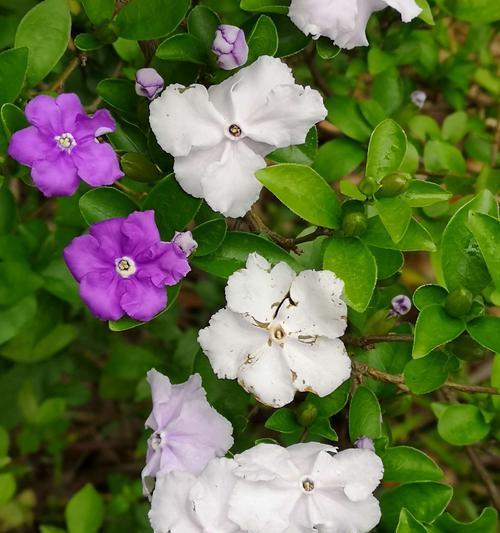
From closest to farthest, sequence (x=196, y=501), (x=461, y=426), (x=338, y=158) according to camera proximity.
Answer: (x=196, y=501)
(x=461, y=426)
(x=338, y=158)

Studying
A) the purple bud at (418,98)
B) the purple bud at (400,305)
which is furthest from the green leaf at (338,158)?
the purple bud at (400,305)

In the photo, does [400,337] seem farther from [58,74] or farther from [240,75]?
[58,74]

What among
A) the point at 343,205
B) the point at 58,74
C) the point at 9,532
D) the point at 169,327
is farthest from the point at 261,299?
the point at 9,532

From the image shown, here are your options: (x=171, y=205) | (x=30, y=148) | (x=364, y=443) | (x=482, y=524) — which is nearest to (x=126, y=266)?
(x=171, y=205)

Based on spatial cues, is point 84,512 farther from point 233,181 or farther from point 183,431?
point 233,181

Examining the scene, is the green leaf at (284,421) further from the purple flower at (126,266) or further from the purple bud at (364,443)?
the purple flower at (126,266)
